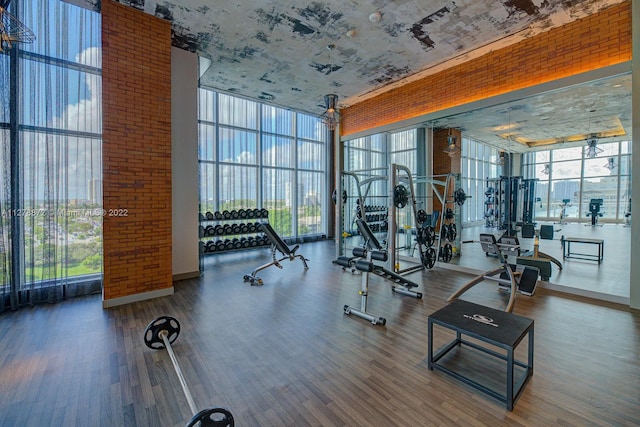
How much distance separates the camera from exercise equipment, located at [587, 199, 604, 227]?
4391 millimetres

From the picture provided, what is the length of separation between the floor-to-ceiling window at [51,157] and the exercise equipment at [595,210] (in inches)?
301

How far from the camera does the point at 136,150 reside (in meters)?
3.88

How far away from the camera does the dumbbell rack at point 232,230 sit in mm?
6434

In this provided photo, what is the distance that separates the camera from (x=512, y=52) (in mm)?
4574

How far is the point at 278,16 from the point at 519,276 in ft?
17.1

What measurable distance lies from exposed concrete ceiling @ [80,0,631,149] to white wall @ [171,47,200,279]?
1.53ft

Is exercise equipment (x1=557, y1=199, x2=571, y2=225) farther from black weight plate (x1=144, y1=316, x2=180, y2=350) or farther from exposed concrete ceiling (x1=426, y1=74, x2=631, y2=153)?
black weight plate (x1=144, y1=316, x2=180, y2=350)

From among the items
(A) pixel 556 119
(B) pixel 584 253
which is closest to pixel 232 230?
(A) pixel 556 119

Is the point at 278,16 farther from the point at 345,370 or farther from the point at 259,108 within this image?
the point at 345,370

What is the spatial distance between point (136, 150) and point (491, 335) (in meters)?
4.59

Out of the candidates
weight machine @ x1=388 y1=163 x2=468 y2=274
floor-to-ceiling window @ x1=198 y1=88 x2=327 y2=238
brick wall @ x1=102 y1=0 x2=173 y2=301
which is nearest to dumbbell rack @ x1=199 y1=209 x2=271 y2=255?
floor-to-ceiling window @ x1=198 y1=88 x2=327 y2=238

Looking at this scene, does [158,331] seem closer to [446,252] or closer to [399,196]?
[399,196]

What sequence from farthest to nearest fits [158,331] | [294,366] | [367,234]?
[367,234]
[158,331]
[294,366]

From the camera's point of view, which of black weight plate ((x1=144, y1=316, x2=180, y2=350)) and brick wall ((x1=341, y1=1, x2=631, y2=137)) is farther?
brick wall ((x1=341, y1=1, x2=631, y2=137))
